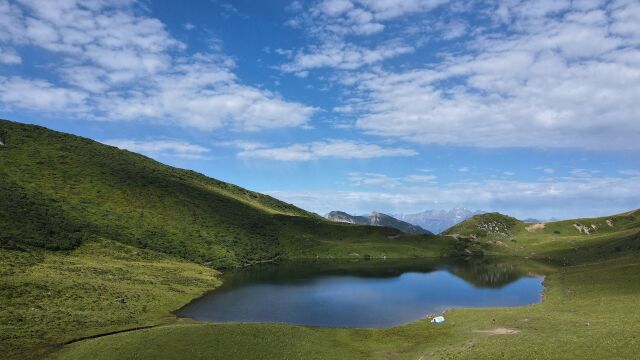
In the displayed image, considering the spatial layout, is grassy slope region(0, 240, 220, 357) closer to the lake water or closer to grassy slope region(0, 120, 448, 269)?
the lake water

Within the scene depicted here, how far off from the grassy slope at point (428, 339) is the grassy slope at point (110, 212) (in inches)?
2488

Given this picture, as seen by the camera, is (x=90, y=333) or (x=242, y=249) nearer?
(x=90, y=333)

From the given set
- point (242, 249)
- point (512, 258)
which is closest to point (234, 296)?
point (242, 249)

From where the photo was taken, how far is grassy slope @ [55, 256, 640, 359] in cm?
4384

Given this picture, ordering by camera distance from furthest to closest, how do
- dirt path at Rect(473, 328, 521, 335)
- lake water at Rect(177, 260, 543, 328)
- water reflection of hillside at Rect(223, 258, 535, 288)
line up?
water reflection of hillside at Rect(223, 258, 535, 288)
lake water at Rect(177, 260, 543, 328)
dirt path at Rect(473, 328, 521, 335)

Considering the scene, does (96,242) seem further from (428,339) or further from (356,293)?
(428,339)

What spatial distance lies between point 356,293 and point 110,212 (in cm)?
9439

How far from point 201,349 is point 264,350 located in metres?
7.51

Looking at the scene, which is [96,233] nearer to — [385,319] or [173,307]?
[173,307]

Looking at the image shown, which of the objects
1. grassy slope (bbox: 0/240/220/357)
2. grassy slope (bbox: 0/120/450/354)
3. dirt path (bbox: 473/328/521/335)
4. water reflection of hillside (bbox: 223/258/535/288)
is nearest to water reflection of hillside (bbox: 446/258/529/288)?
water reflection of hillside (bbox: 223/258/535/288)

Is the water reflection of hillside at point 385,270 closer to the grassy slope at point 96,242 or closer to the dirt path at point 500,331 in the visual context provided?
the grassy slope at point 96,242

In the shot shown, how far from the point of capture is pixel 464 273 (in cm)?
14475

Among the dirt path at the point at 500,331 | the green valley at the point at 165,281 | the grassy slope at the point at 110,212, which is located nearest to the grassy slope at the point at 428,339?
the green valley at the point at 165,281

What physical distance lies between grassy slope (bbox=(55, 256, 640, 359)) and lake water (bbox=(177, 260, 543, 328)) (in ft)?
35.3
